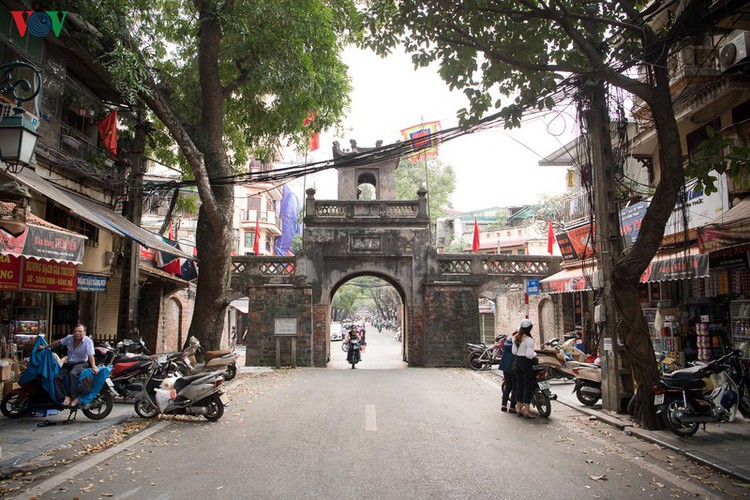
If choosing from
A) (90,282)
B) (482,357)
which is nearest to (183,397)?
(90,282)

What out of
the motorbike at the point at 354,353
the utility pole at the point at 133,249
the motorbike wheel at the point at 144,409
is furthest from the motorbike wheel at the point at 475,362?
the motorbike wheel at the point at 144,409

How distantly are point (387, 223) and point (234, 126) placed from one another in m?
6.74

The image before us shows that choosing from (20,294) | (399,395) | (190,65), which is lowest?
(399,395)

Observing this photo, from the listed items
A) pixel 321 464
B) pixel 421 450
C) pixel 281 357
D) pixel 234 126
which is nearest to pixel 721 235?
pixel 421 450

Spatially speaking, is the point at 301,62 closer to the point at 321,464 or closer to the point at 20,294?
the point at 20,294

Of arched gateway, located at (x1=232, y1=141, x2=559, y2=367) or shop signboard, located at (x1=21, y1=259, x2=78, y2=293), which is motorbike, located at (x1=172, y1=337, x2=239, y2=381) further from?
arched gateway, located at (x1=232, y1=141, x2=559, y2=367)

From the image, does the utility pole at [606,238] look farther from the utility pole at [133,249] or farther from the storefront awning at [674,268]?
the utility pole at [133,249]

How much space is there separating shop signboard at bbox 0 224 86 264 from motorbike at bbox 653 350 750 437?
27.7 ft

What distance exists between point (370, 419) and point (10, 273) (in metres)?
6.57

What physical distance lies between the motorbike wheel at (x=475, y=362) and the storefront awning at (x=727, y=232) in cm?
931

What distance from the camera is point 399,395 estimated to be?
35.6 feet

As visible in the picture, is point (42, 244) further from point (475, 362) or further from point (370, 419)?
point (475, 362)

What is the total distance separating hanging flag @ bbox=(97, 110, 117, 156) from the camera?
12.8 m

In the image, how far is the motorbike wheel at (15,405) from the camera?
7.83 metres
